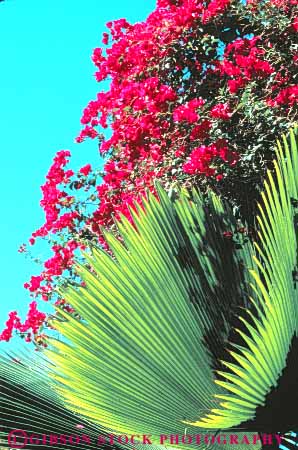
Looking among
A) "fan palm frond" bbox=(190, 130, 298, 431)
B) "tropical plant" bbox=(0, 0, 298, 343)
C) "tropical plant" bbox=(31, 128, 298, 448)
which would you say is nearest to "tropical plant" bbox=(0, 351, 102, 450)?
"tropical plant" bbox=(31, 128, 298, 448)

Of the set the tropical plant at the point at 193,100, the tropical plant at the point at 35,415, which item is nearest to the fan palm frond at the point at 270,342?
the tropical plant at the point at 35,415

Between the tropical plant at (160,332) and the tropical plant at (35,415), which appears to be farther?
the tropical plant at (35,415)

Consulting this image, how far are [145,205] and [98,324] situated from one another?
0.60m

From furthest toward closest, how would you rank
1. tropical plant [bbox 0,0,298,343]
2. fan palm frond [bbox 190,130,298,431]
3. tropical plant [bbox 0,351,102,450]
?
tropical plant [bbox 0,0,298,343], tropical plant [bbox 0,351,102,450], fan palm frond [bbox 190,130,298,431]

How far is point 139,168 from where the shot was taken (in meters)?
6.40

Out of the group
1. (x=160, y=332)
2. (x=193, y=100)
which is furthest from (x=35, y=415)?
(x=193, y=100)

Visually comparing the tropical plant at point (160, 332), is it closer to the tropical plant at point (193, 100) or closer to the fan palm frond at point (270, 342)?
the fan palm frond at point (270, 342)

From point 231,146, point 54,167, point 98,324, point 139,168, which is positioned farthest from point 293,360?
point 54,167

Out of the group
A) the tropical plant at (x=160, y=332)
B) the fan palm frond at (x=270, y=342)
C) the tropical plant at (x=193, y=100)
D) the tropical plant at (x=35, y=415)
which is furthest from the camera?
the tropical plant at (x=193, y=100)

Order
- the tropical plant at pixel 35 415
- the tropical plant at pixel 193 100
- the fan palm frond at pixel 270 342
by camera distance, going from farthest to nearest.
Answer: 1. the tropical plant at pixel 193 100
2. the tropical plant at pixel 35 415
3. the fan palm frond at pixel 270 342

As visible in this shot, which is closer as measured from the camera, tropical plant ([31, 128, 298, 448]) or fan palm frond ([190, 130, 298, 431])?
fan palm frond ([190, 130, 298, 431])

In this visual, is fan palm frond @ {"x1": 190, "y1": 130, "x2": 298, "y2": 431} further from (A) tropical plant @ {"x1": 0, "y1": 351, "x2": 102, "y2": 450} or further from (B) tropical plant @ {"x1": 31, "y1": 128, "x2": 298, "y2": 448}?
(A) tropical plant @ {"x1": 0, "y1": 351, "x2": 102, "y2": 450}

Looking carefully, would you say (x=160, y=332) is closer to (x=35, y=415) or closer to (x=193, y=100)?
(x=35, y=415)

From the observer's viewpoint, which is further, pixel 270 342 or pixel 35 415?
pixel 35 415
